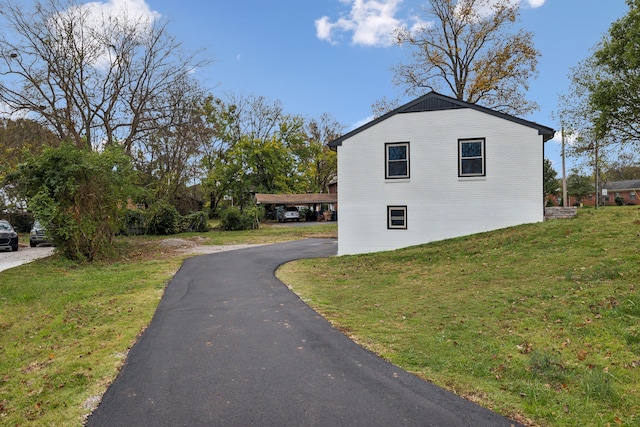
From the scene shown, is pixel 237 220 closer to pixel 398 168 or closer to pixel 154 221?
pixel 154 221

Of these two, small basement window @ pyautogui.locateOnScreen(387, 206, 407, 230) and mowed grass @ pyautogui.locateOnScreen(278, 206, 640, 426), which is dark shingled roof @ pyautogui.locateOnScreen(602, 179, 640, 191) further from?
mowed grass @ pyautogui.locateOnScreen(278, 206, 640, 426)

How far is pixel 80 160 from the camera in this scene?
16.2 m

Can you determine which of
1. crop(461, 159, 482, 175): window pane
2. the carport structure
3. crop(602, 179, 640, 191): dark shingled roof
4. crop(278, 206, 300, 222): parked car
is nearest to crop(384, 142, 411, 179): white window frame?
crop(461, 159, 482, 175): window pane

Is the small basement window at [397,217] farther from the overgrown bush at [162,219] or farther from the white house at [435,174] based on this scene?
the overgrown bush at [162,219]

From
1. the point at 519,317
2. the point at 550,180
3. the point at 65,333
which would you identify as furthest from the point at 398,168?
the point at 550,180

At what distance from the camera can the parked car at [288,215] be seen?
4566cm

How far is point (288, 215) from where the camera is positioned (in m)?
45.7

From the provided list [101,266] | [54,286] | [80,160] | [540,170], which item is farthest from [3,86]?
[540,170]

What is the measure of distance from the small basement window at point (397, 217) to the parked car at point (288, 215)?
29.7 meters

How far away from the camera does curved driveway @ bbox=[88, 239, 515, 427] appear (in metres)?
3.61

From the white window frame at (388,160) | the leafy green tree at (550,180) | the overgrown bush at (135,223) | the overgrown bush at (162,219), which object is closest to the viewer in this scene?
the white window frame at (388,160)

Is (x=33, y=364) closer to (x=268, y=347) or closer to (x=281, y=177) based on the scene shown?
(x=268, y=347)

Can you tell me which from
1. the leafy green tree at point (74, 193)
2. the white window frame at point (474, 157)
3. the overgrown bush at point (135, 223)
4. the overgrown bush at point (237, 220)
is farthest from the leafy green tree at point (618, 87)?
the overgrown bush at point (135, 223)

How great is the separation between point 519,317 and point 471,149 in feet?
34.9
